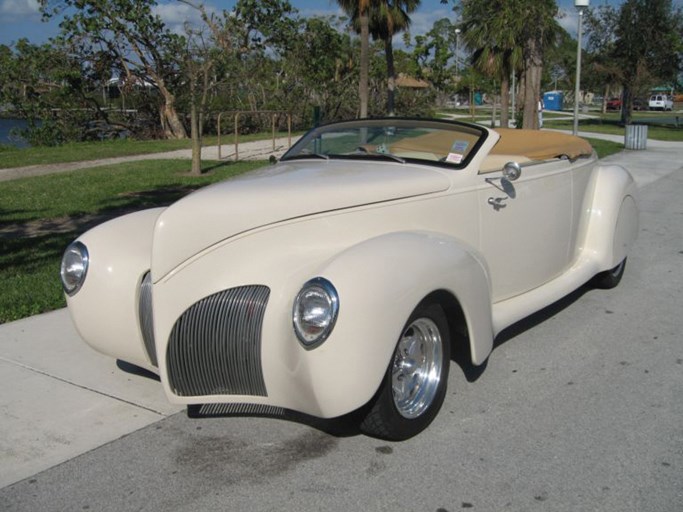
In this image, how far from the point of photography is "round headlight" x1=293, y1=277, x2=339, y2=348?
120 inches

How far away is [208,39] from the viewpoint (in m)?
17.5

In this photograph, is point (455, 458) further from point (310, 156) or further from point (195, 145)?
point (195, 145)

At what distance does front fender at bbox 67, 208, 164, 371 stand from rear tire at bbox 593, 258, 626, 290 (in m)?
3.81

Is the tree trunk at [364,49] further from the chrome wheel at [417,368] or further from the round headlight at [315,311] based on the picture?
the round headlight at [315,311]

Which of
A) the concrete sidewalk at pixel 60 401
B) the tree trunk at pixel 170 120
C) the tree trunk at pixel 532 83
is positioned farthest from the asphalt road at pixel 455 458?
the tree trunk at pixel 170 120

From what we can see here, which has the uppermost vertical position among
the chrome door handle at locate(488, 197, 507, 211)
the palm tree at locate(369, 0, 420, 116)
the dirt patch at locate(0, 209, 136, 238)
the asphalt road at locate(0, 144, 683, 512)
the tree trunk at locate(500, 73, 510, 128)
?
the palm tree at locate(369, 0, 420, 116)

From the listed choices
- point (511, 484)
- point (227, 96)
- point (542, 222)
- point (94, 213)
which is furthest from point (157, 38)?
point (511, 484)

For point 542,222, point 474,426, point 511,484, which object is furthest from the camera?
point 542,222

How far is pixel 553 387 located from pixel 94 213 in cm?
722

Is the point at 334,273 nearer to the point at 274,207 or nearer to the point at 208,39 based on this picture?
the point at 274,207

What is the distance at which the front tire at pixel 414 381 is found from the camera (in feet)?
11.0

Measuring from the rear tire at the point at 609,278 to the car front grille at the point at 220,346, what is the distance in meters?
3.70

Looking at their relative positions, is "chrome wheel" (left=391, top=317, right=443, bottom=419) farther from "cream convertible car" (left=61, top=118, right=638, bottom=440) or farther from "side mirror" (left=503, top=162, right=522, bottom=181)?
"side mirror" (left=503, top=162, right=522, bottom=181)

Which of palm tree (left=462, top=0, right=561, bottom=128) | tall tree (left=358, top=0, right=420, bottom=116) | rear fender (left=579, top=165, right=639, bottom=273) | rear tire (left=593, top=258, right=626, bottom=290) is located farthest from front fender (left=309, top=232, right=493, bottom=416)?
tall tree (left=358, top=0, right=420, bottom=116)
